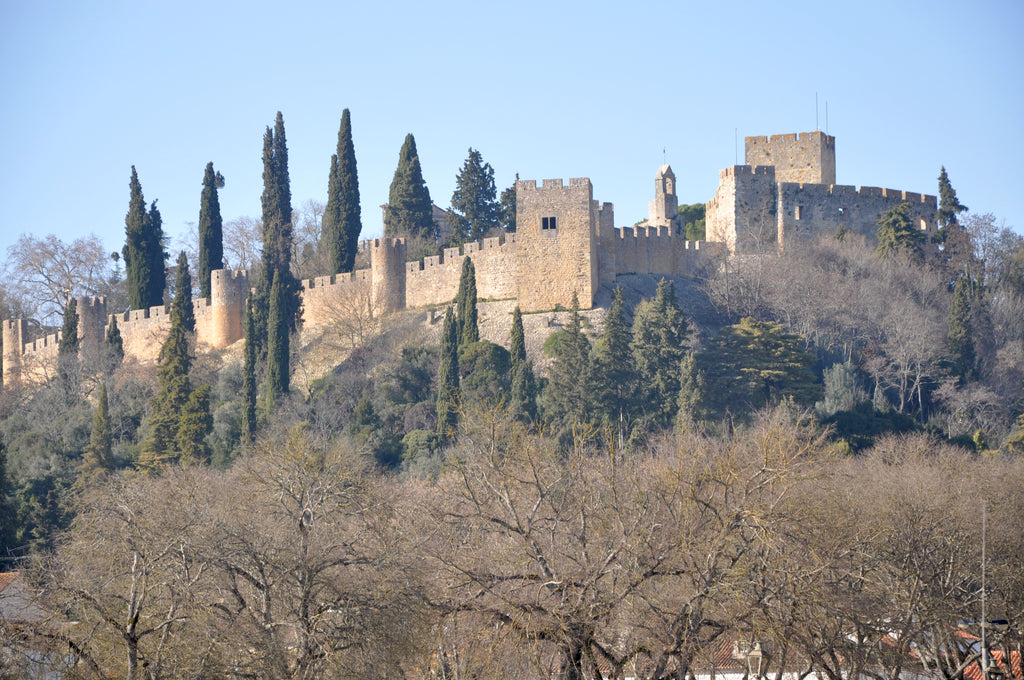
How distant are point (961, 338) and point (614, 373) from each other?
12.8m

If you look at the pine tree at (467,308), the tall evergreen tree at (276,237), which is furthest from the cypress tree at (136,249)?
the pine tree at (467,308)

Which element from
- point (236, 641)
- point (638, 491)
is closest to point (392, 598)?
point (236, 641)

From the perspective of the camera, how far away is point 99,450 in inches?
1762

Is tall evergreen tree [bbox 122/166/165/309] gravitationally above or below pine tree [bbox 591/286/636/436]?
above

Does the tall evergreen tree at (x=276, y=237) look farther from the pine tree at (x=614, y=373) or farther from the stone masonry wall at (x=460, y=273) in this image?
the pine tree at (x=614, y=373)

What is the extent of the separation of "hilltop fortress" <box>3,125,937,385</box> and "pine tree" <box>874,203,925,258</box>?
5.94ft

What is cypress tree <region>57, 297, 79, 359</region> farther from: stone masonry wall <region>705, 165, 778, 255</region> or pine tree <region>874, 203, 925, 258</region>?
pine tree <region>874, 203, 925, 258</region>

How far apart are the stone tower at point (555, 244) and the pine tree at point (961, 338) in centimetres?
1202

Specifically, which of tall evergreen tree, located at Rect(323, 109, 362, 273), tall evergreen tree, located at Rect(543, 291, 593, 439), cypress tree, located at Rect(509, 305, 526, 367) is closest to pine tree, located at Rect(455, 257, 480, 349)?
cypress tree, located at Rect(509, 305, 526, 367)

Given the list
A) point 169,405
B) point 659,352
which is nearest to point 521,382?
point 659,352

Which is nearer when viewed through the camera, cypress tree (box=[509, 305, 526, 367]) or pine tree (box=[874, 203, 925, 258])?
cypress tree (box=[509, 305, 526, 367])

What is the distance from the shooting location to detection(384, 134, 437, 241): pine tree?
184 feet

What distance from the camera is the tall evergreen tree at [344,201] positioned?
172 feet

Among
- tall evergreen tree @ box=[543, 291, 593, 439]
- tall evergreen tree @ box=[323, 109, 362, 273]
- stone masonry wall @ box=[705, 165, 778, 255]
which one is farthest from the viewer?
stone masonry wall @ box=[705, 165, 778, 255]
